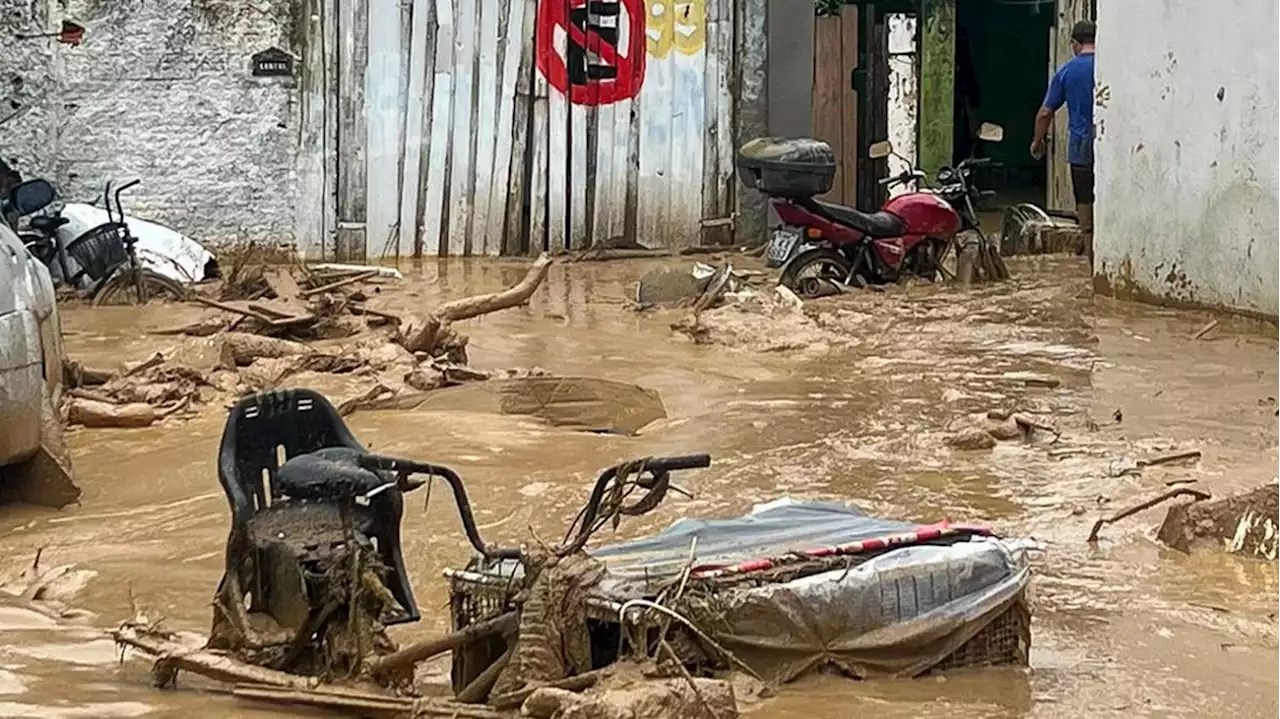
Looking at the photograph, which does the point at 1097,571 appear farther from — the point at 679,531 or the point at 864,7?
the point at 864,7

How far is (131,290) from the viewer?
1177cm

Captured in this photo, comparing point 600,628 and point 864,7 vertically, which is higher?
point 864,7

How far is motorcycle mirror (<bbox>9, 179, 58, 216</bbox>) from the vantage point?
1152 cm

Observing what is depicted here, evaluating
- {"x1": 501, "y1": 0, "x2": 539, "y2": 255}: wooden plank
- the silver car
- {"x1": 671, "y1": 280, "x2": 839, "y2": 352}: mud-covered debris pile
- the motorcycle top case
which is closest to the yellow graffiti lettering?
{"x1": 501, "y1": 0, "x2": 539, "y2": 255}: wooden plank

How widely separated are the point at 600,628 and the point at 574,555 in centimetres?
17

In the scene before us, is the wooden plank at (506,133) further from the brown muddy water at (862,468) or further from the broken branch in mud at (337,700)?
the broken branch in mud at (337,700)

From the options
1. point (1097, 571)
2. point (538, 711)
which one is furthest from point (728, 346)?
point (538, 711)

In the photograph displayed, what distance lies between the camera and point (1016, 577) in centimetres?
472

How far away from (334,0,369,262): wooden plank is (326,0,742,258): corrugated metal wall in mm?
10

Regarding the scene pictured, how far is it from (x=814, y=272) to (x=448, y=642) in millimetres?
8105

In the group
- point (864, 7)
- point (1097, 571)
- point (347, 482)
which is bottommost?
point (1097, 571)

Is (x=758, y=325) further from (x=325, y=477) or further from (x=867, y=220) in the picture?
(x=325, y=477)

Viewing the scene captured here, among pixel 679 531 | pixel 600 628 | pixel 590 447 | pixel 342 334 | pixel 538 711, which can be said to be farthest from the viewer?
Result: pixel 342 334

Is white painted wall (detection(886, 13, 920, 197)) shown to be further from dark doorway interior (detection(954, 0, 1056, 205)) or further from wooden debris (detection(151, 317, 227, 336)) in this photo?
wooden debris (detection(151, 317, 227, 336))
